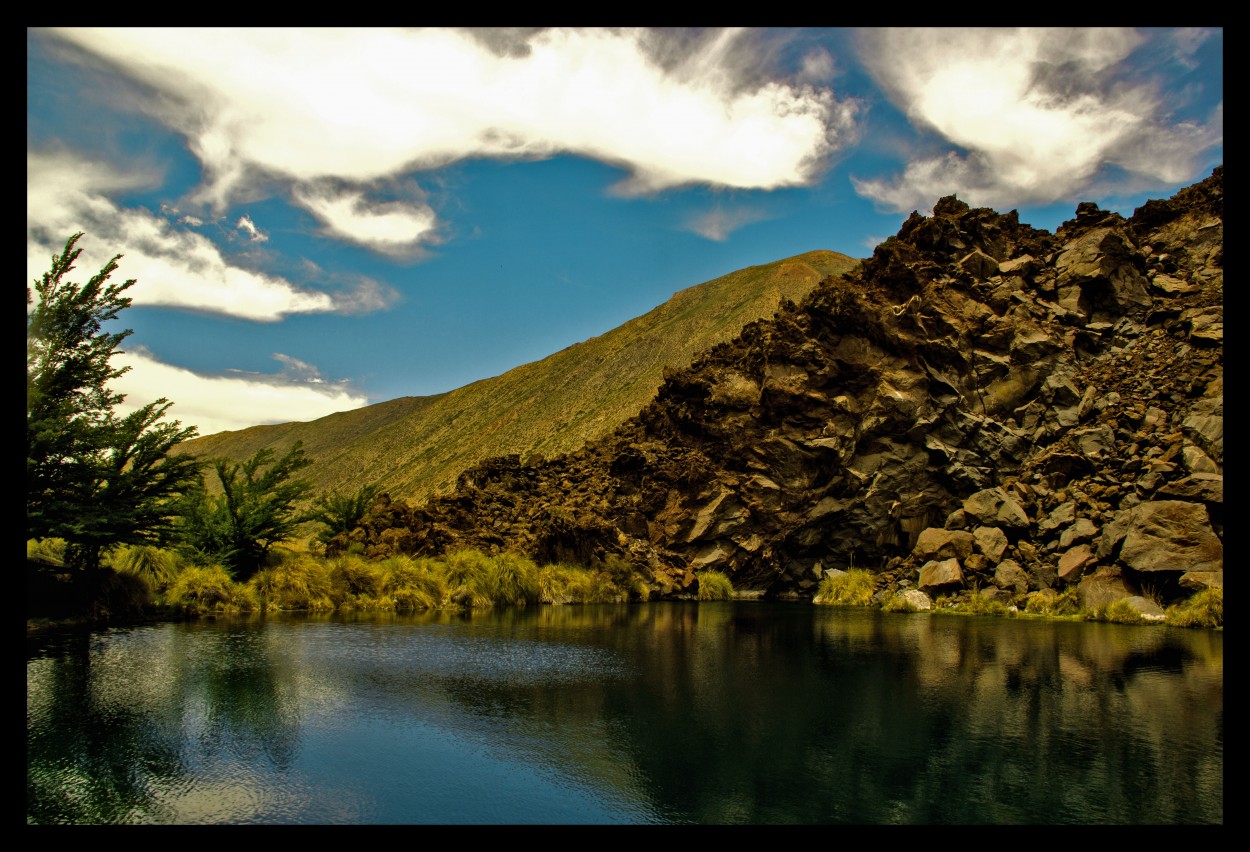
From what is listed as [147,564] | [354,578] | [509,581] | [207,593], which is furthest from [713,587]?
[147,564]

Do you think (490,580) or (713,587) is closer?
(490,580)

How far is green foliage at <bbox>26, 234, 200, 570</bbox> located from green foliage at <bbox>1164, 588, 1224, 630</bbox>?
27298mm

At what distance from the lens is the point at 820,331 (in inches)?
1548

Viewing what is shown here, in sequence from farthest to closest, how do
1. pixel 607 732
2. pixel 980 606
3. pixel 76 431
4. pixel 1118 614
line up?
1. pixel 980 606
2. pixel 1118 614
3. pixel 76 431
4. pixel 607 732

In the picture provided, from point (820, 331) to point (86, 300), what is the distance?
107 feet

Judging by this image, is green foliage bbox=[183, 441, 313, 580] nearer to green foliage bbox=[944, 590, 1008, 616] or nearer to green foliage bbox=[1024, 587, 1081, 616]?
green foliage bbox=[944, 590, 1008, 616]

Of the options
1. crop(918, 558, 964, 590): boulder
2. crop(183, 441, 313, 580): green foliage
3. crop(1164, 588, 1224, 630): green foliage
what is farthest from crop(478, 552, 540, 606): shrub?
crop(1164, 588, 1224, 630): green foliage

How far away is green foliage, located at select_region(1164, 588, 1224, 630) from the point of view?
66.2 ft

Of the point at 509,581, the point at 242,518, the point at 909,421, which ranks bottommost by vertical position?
the point at 509,581

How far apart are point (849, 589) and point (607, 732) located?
26247 millimetres

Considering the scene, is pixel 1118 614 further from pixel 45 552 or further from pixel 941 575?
pixel 45 552

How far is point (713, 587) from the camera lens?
35.9 meters
